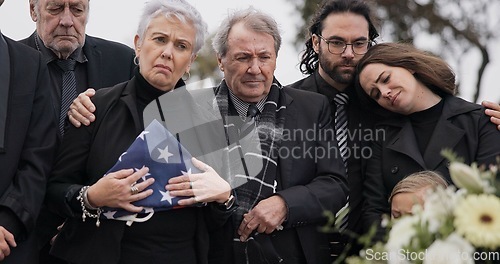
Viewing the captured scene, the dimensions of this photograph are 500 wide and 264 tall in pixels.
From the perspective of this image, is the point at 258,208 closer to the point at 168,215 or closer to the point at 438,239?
the point at 168,215

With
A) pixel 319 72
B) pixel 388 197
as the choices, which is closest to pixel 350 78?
pixel 319 72

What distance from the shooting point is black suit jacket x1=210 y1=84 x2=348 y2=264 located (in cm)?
429

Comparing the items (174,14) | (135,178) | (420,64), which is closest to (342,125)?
(420,64)

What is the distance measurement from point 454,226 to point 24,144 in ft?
8.11

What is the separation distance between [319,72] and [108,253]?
2115 millimetres

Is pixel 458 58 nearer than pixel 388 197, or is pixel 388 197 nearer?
pixel 388 197

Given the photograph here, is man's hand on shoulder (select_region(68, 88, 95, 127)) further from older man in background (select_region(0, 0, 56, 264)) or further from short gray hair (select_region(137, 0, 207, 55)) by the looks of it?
short gray hair (select_region(137, 0, 207, 55))

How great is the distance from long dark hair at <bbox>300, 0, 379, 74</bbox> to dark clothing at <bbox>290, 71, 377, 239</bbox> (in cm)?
43

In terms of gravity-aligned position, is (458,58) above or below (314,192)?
below

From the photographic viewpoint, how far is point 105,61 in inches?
200

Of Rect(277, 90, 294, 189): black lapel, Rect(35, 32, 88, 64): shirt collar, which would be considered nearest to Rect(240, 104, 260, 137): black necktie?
Rect(277, 90, 294, 189): black lapel

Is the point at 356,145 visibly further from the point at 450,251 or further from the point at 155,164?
the point at 450,251

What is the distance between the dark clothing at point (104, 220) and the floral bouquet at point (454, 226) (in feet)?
5.33

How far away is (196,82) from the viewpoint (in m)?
4.78
